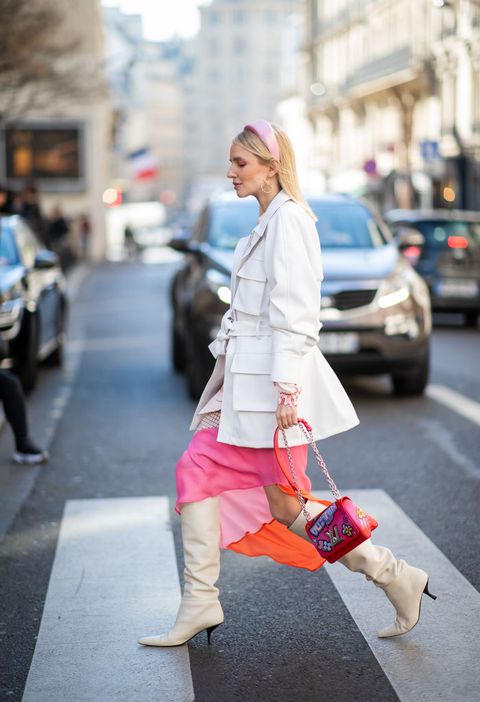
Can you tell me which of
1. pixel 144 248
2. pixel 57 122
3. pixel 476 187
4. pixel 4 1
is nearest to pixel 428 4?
pixel 476 187

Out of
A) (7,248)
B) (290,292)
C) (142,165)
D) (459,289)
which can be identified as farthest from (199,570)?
(142,165)

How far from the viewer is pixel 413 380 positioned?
11141 millimetres

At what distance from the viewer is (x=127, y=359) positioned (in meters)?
15.2

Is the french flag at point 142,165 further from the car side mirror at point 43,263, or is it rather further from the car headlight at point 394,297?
the car headlight at point 394,297

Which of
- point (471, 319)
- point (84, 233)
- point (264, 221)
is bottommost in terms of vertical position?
point (84, 233)

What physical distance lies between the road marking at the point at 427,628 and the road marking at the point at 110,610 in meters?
0.68

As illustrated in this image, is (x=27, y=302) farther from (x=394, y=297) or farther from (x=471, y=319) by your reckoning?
(x=471, y=319)

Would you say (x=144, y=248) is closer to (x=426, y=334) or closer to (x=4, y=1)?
(x=4, y=1)

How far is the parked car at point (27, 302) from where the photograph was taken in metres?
11.4

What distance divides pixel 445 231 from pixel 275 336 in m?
16.8

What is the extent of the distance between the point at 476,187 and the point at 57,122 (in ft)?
54.7

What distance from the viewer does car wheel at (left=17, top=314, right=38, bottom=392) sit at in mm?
11438

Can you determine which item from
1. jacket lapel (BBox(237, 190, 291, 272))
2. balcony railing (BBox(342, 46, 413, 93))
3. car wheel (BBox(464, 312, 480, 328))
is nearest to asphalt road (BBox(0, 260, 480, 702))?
jacket lapel (BBox(237, 190, 291, 272))

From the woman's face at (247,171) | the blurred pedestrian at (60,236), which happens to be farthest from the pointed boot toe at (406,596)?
the blurred pedestrian at (60,236)
